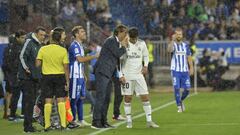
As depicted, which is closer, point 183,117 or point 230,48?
point 183,117

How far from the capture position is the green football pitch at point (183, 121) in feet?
47.5

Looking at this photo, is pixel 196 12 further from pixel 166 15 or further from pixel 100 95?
pixel 100 95

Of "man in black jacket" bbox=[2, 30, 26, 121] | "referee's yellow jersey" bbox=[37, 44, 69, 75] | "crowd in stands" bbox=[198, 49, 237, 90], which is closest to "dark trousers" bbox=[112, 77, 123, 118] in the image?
"man in black jacket" bbox=[2, 30, 26, 121]

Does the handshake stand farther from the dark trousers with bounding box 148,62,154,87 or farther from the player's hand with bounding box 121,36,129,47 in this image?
the dark trousers with bounding box 148,62,154,87

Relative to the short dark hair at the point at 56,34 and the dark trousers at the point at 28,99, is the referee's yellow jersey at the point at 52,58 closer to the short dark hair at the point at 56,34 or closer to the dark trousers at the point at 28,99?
the short dark hair at the point at 56,34

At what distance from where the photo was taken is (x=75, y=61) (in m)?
15.8

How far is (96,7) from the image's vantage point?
34.8 metres

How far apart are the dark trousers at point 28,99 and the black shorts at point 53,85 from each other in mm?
352

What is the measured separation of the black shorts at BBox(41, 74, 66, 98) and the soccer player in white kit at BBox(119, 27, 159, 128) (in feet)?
4.29

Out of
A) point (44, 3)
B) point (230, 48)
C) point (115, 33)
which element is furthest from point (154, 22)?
point (115, 33)

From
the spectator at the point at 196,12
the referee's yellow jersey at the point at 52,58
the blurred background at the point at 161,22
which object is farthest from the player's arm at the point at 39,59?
the spectator at the point at 196,12

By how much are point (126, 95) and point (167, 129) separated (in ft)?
3.73

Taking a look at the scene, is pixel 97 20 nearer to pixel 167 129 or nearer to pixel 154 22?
pixel 154 22

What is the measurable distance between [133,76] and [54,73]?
174 centimetres
